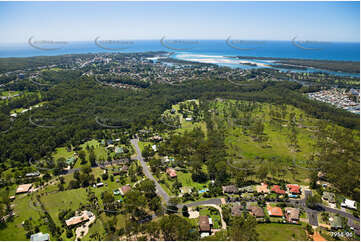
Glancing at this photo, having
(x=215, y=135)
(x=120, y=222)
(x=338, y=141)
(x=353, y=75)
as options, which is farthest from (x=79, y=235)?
(x=353, y=75)

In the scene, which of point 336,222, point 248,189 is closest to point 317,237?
point 336,222

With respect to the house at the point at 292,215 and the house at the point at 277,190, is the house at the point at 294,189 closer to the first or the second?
the house at the point at 277,190

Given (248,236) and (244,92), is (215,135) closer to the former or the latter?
(248,236)

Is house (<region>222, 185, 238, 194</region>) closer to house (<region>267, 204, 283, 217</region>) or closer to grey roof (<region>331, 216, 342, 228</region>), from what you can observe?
house (<region>267, 204, 283, 217</region>)

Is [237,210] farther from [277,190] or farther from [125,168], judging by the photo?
[125,168]

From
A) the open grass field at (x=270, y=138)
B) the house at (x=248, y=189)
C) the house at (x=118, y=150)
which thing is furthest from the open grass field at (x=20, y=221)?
the open grass field at (x=270, y=138)
